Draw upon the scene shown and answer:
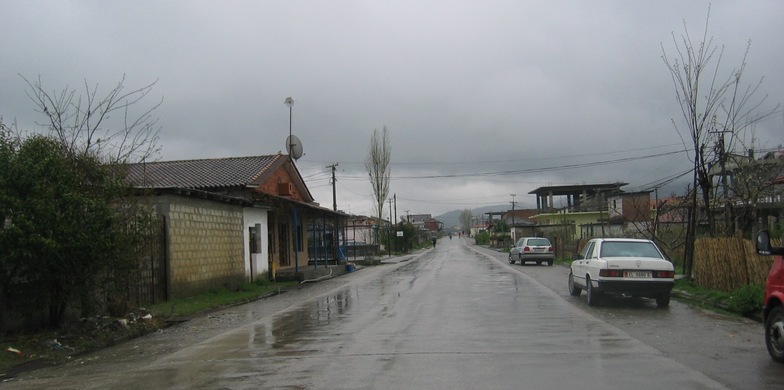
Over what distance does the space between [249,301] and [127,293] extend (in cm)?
449

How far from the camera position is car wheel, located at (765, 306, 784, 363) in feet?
26.9

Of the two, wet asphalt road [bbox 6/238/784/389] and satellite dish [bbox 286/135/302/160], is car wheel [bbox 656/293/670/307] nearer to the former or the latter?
wet asphalt road [bbox 6/238/784/389]

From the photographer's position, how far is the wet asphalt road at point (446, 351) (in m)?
7.55

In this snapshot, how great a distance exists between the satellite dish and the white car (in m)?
23.4

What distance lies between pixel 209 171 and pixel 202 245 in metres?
11.1

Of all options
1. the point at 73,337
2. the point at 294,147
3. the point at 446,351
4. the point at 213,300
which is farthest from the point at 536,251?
the point at 446,351

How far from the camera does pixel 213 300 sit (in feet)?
61.9

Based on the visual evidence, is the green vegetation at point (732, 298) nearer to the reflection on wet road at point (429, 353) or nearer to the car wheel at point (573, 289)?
the car wheel at point (573, 289)

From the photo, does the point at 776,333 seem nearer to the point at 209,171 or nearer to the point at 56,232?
the point at 56,232

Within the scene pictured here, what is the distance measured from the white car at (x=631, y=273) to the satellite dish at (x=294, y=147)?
2340cm

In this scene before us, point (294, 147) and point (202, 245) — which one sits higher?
point (294, 147)

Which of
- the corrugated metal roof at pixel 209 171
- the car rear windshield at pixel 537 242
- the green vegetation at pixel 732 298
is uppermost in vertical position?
the corrugated metal roof at pixel 209 171

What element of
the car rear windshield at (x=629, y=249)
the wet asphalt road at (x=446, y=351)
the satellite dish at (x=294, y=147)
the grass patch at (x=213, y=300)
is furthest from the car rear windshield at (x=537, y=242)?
the car rear windshield at (x=629, y=249)

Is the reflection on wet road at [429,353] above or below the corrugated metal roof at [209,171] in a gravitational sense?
below
